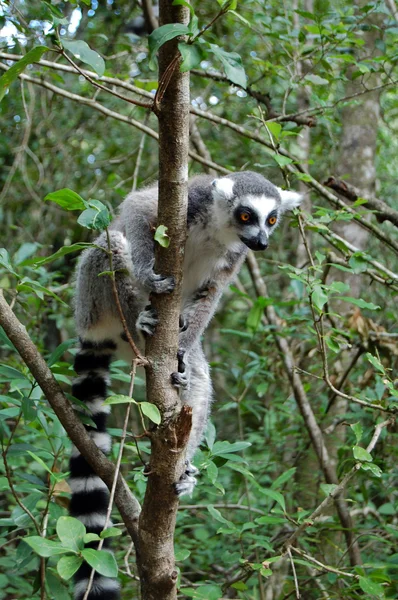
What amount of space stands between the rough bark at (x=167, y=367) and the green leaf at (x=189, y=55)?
10.3 inches

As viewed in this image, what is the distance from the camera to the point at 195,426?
374 centimetres

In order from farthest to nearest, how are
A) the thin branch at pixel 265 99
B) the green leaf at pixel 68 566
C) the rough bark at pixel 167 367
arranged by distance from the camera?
1. the thin branch at pixel 265 99
2. the rough bark at pixel 167 367
3. the green leaf at pixel 68 566

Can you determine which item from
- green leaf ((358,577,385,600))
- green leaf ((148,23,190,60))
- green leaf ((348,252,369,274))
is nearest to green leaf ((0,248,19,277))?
green leaf ((148,23,190,60))

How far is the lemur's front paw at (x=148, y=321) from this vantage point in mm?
2529

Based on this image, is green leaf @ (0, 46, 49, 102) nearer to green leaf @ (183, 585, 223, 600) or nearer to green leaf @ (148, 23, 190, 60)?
green leaf @ (148, 23, 190, 60)

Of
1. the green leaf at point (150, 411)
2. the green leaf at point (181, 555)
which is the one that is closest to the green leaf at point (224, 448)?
the green leaf at point (181, 555)

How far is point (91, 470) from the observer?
3.39 meters

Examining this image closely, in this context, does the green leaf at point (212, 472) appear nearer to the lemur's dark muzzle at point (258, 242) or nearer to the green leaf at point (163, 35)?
the lemur's dark muzzle at point (258, 242)

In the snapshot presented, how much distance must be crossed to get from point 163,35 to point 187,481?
2.14 metres

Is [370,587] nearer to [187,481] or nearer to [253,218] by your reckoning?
[187,481]

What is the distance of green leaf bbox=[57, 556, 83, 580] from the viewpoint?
1.61 metres

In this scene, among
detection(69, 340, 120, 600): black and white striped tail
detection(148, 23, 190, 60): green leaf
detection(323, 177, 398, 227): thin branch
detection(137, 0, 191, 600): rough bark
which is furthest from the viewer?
detection(323, 177, 398, 227): thin branch

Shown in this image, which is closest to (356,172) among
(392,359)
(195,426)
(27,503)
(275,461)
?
(392,359)

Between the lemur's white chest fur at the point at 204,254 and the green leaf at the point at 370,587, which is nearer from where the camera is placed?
the green leaf at the point at 370,587
